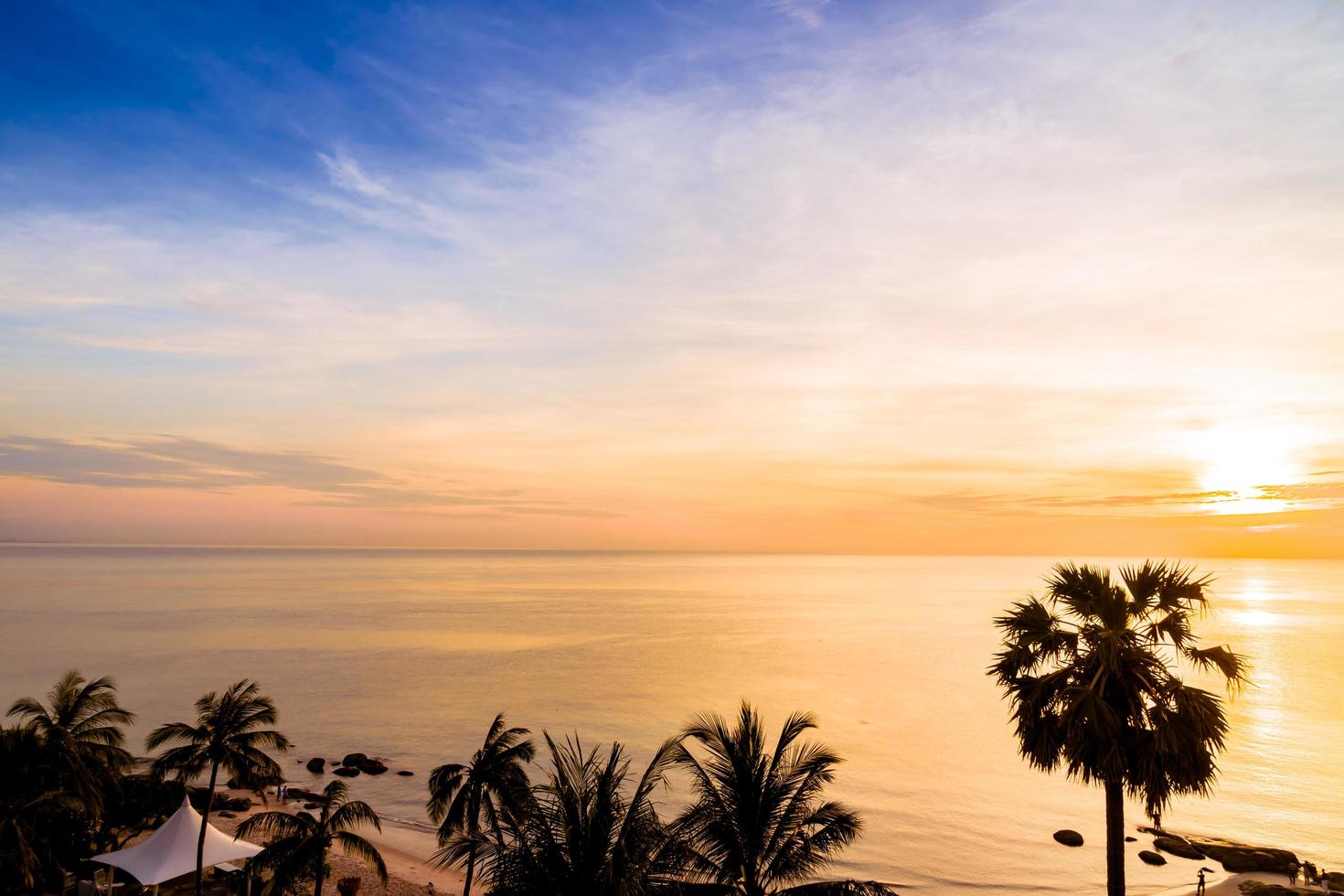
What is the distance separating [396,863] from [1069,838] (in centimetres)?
3490

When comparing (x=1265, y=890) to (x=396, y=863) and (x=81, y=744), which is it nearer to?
(x=396, y=863)

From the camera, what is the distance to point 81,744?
2794 centimetres

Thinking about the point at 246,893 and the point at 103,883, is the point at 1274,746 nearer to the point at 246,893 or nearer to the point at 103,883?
the point at 246,893

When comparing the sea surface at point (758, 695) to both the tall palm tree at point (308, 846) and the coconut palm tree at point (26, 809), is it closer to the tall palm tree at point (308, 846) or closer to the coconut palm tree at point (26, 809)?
the tall palm tree at point (308, 846)

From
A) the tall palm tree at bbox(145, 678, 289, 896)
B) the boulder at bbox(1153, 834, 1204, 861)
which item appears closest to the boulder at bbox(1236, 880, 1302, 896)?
the boulder at bbox(1153, 834, 1204, 861)

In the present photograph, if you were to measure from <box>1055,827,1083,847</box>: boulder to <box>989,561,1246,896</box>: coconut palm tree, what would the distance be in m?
31.0

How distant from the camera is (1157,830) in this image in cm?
4169

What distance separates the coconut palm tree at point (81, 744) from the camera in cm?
2691

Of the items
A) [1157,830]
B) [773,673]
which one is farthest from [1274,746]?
[773,673]

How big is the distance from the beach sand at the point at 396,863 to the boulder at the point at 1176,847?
114 ft

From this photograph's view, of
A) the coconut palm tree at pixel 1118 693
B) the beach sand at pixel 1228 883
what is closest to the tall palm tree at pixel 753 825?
the coconut palm tree at pixel 1118 693

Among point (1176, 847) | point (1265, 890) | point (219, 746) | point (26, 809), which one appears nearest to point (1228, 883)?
point (1265, 890)

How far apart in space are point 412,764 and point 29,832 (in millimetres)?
31068

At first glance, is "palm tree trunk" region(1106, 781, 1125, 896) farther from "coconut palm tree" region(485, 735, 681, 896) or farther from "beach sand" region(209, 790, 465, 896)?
"beach sand" region(209, 790, 465, 896)
